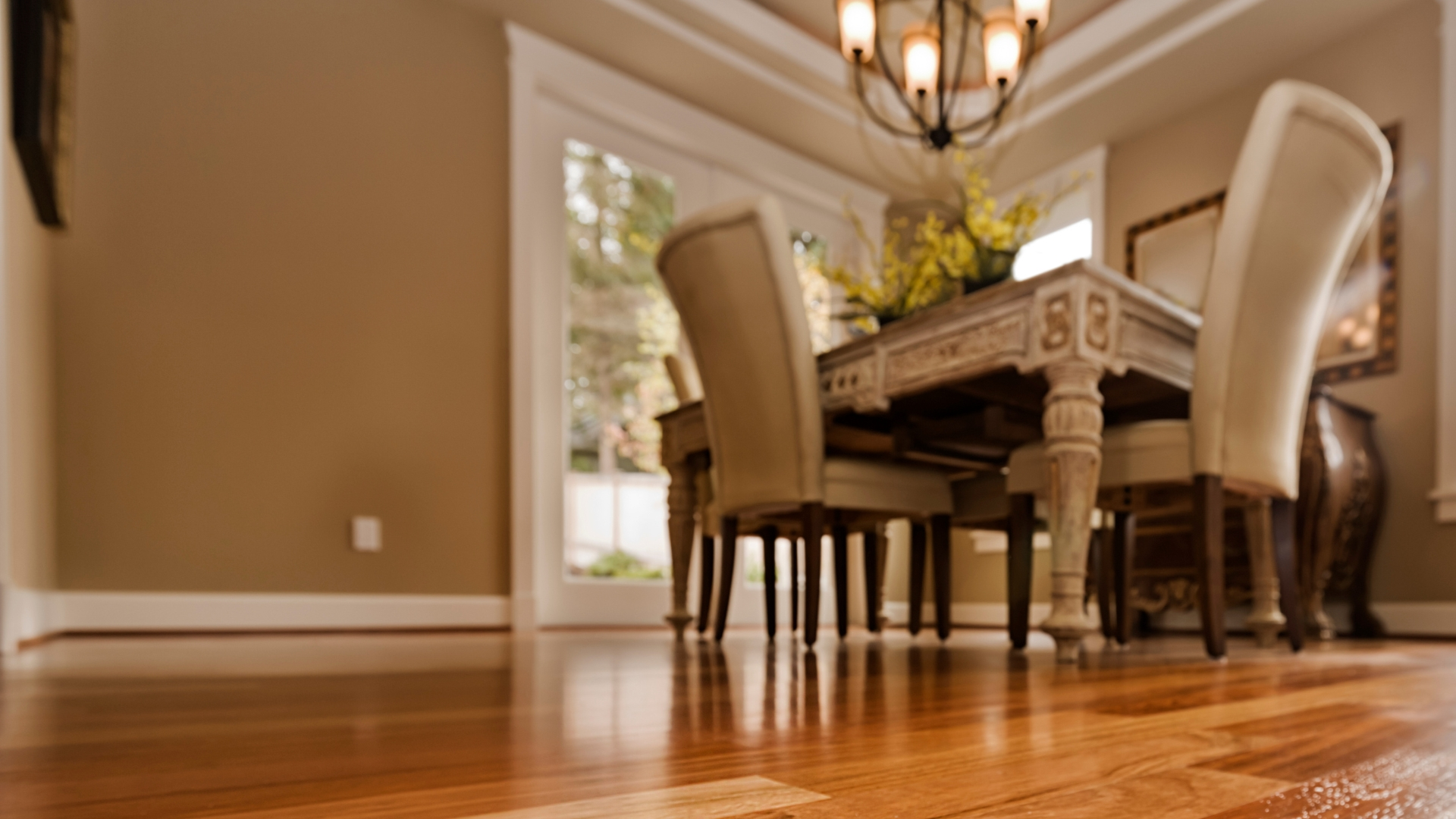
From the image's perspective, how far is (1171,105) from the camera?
14.8ft

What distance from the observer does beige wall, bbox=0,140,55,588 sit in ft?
7.00

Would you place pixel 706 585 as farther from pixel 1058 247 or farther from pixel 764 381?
pixel 1058 247

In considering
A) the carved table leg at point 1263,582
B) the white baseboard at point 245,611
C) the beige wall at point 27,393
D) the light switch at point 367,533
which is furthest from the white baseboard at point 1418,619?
the beige wall at point 27,393

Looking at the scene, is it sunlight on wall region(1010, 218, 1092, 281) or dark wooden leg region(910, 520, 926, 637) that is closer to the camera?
dark wooden leg region(910, 520, 926, 637)

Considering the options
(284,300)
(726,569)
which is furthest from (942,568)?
(284,300)

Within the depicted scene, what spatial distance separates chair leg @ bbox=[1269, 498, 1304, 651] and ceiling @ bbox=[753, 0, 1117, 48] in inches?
116

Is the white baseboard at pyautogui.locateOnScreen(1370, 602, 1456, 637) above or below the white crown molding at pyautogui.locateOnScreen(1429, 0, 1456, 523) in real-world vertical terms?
below

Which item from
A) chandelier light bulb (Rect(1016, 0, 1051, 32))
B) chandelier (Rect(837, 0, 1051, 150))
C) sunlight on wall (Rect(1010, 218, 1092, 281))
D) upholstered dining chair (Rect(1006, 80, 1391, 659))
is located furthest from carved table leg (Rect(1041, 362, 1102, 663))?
sunlight on wall (Rect(1010, 218, 1092, 281))

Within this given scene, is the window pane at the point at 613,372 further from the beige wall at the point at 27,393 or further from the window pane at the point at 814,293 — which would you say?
the beige wall at the point at 27,393

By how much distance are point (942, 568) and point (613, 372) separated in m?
2.05

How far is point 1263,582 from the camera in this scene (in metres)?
2.24

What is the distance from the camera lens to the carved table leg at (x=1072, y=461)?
5.74 ft

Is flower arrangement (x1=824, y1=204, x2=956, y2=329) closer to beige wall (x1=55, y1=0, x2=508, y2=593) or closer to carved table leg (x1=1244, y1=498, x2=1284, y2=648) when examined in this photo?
carved table leg (x1=1244, y1=498, x2=1284, y2=648)

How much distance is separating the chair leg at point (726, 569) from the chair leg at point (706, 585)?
1.01 feet
